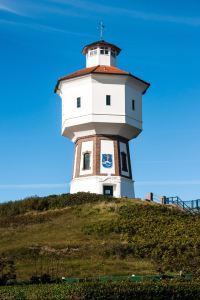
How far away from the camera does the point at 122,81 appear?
37.0m

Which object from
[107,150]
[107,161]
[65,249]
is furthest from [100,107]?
[65,249]

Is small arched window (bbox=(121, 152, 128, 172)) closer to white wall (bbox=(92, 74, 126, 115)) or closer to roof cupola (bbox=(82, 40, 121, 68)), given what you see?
white wall (bbox=(92, 74, 126, 115))

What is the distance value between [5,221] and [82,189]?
31.1 ft

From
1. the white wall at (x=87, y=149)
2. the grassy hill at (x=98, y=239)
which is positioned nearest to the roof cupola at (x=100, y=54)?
the white wall at (x=87, y=149)

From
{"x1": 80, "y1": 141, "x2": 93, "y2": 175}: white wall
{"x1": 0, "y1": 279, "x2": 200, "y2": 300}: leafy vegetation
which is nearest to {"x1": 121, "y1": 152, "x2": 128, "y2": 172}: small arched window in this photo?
{"x1": 80, "y1": 141, "x2": 93, "y2": 175}: white wall

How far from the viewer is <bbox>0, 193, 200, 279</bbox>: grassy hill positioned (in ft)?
56.0

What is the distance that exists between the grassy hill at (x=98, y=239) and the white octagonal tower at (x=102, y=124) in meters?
4.51

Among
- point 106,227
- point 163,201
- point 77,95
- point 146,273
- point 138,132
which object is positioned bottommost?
point 146,273

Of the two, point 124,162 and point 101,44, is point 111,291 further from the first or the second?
point 101,44

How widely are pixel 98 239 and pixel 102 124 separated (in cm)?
1599

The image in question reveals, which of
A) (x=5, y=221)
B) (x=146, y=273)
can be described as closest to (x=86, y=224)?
(x=5, y=221)

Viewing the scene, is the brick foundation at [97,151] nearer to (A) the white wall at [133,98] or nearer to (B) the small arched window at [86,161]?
(B) the small arched window at [86,161]

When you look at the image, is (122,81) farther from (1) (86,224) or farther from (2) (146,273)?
(2) (146,273)

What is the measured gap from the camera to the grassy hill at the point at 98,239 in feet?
56.0
